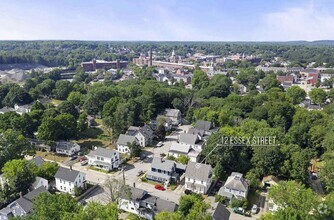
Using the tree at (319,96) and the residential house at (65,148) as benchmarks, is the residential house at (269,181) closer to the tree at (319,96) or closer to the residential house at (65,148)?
the residential house at (65,148)

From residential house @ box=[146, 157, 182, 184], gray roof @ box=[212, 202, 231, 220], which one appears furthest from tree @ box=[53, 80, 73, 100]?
gray roof @ box=[212, 202, 231, 220]

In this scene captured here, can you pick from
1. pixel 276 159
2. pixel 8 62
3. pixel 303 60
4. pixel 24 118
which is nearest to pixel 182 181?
pixel 276 159

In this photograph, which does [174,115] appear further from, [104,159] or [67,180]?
[67,180]

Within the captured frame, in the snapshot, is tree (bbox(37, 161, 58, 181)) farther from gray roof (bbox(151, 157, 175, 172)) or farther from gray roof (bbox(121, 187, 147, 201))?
gray roof (bbox(151, 157, 175, 172))

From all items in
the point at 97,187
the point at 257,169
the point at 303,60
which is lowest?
the point at 97,187

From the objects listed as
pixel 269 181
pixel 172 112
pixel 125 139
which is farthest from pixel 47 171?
pixel 172 112

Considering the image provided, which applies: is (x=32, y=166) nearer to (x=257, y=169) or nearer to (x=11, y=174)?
(x=11, y=174)
